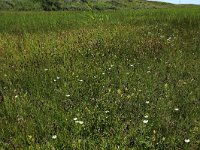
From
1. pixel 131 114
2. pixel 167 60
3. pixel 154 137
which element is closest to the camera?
pixel 154 137

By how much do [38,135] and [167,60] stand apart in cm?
459

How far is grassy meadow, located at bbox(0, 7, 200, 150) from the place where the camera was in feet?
18.2

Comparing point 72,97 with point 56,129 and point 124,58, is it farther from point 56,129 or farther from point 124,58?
point 124,58

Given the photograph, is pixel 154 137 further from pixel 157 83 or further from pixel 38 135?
pixel 157 83

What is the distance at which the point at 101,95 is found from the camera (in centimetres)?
709

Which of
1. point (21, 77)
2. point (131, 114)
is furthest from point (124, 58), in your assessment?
point (131, 114)

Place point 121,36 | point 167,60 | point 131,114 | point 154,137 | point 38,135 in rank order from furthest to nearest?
point 121,36, point 167,60, point 131,114, point 38,135, point 154,137

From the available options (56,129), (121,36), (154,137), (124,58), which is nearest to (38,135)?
(56,129)

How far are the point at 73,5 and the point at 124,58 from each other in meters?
38.5

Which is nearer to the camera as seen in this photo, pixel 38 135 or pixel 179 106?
pixel 38 135

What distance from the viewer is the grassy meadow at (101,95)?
5.54m

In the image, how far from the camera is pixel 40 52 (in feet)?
34.7

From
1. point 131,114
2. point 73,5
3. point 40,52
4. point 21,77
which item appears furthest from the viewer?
point 73,5

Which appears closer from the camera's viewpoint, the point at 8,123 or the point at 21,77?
the point at 8,123
